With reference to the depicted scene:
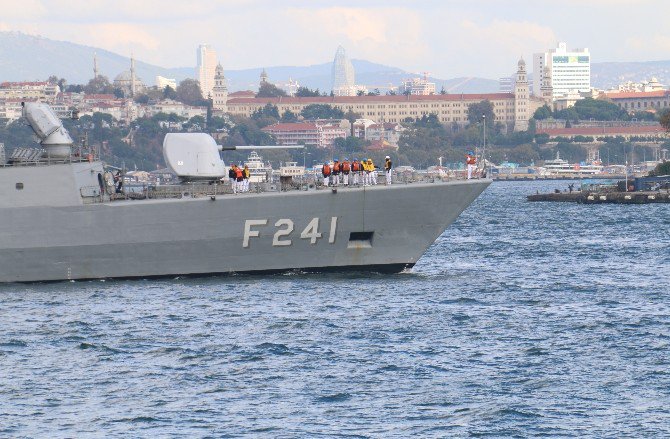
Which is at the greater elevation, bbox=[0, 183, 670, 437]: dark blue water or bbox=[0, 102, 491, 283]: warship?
bbox=[0, 102, 491, 283]: warship

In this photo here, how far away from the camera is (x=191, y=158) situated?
42250 millimetres

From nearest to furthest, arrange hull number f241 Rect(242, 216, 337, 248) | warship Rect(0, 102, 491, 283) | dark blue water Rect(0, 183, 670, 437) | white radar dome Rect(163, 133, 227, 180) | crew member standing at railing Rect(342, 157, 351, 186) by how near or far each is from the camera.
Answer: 1. dark blue water Rect(0, 183, 670, 437)
2. warship Rect(0, 102, 491, 283)
3. hull number f241 Rect(242, 216, 337, 248)
4. crew member standing at railing Rect(342, 157, 351, 186)
5. white radar dome Rect(163, 133, 227, 180)

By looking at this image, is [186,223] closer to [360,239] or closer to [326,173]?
[326,173]

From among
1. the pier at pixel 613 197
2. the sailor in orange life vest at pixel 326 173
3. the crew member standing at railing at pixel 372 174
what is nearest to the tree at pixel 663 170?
the pier at pixel 613 197

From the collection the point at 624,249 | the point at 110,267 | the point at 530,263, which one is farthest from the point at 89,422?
the point at 624,249

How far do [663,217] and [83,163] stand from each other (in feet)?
175

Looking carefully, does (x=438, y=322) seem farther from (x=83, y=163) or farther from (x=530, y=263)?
(x=530, y=263)

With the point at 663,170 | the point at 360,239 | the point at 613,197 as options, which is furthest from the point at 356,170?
the point at 663,170

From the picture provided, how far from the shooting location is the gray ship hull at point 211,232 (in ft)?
129

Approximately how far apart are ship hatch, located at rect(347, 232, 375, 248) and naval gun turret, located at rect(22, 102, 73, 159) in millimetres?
8525

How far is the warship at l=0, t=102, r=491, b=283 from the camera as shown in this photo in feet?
129

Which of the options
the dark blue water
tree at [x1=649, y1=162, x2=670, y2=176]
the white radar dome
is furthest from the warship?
tree at [x1=649, y1=162, x2=670, y2=176]

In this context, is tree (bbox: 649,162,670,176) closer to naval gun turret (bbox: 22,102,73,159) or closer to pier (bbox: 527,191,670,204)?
pier (bbox: 527,191,670,204)

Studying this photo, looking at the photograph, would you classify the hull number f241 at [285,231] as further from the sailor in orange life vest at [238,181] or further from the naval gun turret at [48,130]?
the naval gun turret at [48,130]
